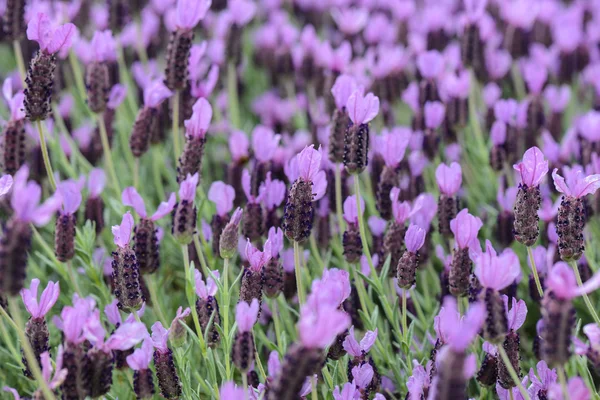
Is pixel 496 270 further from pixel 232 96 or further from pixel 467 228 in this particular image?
pixel 232 96

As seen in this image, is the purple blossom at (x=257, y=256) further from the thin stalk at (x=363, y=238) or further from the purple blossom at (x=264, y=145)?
the purple blossom at (x=264, y=145)

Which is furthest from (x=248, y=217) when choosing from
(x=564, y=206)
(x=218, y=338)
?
(x=564, y=206)

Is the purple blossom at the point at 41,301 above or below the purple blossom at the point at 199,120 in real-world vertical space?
below

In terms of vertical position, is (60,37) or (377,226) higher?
(60,37)

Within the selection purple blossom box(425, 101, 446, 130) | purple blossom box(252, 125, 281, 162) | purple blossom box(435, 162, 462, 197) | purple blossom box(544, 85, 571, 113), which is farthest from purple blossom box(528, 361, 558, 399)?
purple blossom box(544, 85, 571, 113)

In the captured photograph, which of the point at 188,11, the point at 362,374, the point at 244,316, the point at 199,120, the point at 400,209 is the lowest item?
the point at 362,374

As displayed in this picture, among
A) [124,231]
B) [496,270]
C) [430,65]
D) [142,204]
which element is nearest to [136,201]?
[142,204]

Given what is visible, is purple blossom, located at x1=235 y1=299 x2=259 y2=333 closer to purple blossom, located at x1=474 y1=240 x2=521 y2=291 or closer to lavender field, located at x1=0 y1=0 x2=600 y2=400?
lavender field, located at x1=0 y1=0 x2=600 y2=400

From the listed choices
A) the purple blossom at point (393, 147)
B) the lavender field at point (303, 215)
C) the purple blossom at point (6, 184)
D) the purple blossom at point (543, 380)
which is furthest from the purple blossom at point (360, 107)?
the purple blossom at point (6, 184)
